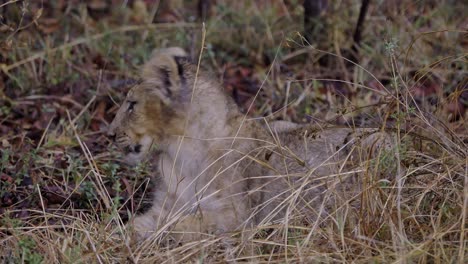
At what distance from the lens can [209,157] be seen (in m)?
5.07

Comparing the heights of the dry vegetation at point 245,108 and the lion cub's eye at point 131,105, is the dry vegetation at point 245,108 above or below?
below

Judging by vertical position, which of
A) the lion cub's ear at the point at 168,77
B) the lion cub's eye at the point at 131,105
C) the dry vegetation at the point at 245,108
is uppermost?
the lion cub's ear at the point at 168,77

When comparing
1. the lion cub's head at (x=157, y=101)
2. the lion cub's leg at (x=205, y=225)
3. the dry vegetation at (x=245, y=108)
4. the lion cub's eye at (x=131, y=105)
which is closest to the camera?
the dry vegetation at (x=245, y=108)

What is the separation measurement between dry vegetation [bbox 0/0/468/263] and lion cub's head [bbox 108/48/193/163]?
0.31 m

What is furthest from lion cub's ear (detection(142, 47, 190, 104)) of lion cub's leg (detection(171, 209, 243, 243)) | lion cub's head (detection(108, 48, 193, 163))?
lion cub's leg (detection(171, 209, 243, 243))

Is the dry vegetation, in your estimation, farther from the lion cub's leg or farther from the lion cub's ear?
the lion cub's ear

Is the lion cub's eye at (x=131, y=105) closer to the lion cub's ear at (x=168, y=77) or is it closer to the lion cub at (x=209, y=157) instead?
the lion cub at (x=209, y=157)

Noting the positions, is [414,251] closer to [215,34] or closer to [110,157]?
[110,157]

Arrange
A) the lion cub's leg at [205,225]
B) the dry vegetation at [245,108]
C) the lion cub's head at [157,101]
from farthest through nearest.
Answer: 1. the lion cub's head at [157,101]
2. the lion cub's leg at [205,225]
3. the dry vegetation at [245,108]

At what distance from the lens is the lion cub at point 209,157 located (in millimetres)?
4898

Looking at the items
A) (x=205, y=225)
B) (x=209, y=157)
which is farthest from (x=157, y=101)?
(x=205, y=225)

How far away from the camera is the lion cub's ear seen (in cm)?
489

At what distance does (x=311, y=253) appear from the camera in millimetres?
4418

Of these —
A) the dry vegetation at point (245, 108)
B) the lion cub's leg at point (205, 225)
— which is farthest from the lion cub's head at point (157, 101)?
the lion cub's leg at point (205, 225)
